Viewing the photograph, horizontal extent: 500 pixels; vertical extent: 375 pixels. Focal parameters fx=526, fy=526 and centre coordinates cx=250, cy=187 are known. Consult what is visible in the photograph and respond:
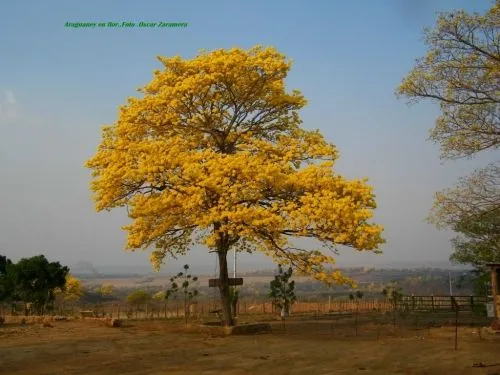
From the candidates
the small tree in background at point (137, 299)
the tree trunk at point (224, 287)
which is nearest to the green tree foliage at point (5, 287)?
the small tree in background at point (137, 299)

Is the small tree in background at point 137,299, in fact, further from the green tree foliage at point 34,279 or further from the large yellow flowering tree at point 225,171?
the large yellow flowering tree at point 225,171

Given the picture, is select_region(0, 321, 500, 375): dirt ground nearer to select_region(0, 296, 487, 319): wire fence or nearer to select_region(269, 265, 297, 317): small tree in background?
select_region(269, 265, 297, 317): small tree in background

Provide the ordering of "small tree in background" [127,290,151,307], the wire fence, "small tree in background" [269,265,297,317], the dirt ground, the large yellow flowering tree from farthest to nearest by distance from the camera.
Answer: "small tree in background" [127,290,151,307] < the wire fence < "small tree in background" [269,265,297,317] < the large yellow flowering tree < the dirt ground

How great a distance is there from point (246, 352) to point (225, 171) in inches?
243

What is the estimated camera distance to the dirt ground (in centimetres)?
1201

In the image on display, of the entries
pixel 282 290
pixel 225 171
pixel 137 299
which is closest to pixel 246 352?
pixel 225 171

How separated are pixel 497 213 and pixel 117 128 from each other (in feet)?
49.5

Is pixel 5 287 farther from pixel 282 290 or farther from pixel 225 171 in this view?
pixel 225 171

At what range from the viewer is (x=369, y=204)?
18188 millimetres

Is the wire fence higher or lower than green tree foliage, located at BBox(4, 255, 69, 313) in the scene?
lower

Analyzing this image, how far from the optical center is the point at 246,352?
14688 millimetres

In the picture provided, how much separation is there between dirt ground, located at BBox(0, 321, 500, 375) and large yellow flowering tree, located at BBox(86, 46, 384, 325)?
2.91 metres

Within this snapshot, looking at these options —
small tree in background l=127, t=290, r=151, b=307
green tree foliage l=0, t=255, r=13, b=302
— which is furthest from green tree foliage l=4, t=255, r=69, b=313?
small tree in background l=127, t=290, r=151, b=307

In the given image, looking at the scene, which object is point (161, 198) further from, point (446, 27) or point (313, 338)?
point (446, 27)
